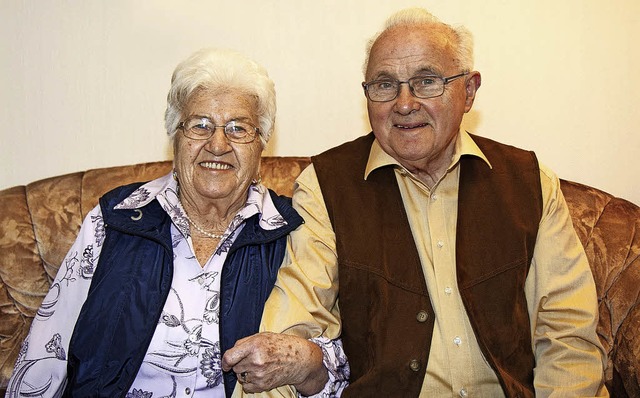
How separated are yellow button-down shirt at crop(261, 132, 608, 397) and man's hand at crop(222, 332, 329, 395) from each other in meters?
0.10

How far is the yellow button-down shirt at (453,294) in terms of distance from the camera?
2.18 metres

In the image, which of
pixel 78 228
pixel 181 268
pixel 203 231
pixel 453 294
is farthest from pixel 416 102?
pixel 78 228

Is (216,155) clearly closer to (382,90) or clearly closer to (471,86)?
(382,90)

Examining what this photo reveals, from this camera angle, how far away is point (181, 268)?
2285mm

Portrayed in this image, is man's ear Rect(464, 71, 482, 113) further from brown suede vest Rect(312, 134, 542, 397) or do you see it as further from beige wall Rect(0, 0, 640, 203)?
beige wall Rect(0, 0, 640, 203)

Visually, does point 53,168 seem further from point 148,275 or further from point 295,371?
point 295,371

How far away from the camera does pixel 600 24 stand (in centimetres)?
312

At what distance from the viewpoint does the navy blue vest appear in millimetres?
2178

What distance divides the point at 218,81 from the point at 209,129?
6.3 inches

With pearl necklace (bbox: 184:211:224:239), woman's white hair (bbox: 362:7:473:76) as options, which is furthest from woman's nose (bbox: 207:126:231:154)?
woman's white hair (bbox: 362:7:473:76)

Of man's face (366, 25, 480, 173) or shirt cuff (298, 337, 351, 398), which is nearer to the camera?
shirt cuff (298, 337, 351, 398)

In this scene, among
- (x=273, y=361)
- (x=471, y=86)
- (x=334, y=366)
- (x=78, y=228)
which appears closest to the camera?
(x=273, y=361)

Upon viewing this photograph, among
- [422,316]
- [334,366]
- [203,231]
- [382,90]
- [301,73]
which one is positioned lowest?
[334,366]

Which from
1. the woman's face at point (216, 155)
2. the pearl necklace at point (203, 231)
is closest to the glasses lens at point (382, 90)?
the woman's face at point (216, 155)
